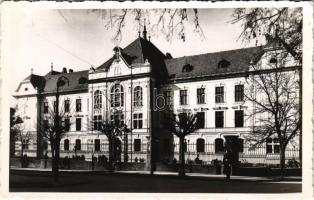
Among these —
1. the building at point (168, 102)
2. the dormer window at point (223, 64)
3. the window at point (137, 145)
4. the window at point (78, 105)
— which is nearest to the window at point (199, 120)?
the building at point (168, 102)

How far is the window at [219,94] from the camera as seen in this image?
625 inches

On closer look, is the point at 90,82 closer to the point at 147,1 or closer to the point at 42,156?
the point at 42,156

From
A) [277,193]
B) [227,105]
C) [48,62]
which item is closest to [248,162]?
[227,105]

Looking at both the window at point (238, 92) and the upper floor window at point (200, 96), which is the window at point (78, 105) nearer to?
the upper floor window at point (200, 96)

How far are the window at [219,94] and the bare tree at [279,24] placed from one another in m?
9.15

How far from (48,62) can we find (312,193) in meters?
5.03

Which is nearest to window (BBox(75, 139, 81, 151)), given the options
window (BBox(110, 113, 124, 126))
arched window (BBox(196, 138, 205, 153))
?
window (BBox(110, 113, 124, 126))

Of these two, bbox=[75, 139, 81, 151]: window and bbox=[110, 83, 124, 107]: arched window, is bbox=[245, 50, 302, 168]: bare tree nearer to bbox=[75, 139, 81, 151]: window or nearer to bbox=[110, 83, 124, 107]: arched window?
bbox=[110, 83, 124, 107]: arched window

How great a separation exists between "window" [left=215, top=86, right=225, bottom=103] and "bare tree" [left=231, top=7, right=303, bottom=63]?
9.15 m

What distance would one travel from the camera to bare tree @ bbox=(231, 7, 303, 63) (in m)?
6.17

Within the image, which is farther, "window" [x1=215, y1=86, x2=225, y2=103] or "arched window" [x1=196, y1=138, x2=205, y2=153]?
"window" [x1=215, y1=86, x2=225, y2=103]

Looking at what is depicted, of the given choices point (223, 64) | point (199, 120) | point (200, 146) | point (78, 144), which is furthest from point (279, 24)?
point (200, 146)

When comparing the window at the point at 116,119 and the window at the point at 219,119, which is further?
the window at the point at 219,119

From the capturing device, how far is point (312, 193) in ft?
21.9
